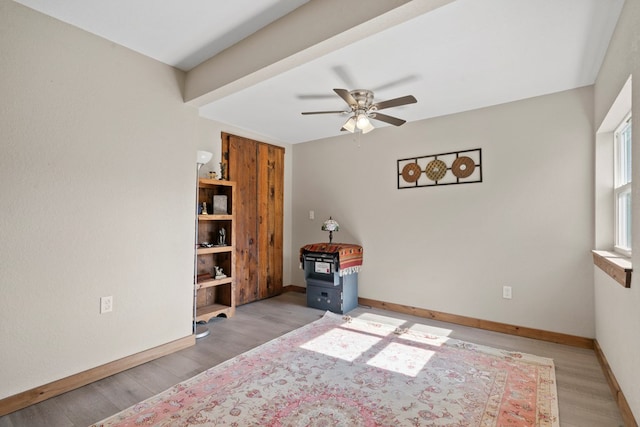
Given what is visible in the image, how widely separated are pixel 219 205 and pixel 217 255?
2.03ft

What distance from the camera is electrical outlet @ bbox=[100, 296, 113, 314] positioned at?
2234 millimetres

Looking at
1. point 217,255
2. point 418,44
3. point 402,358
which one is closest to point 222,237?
point 217,255

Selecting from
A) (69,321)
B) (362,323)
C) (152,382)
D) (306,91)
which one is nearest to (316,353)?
(362,323)

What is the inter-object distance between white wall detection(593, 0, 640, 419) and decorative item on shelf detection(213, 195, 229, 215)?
3.40 m

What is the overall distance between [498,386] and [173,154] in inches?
120

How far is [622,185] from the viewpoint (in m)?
2.36

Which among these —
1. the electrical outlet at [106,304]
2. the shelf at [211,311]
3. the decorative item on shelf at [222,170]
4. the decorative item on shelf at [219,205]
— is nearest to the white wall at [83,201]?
the electrical outlet at [106,304]

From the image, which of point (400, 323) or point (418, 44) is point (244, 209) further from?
point (418, 44)

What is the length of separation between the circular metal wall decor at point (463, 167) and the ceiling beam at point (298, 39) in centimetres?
215

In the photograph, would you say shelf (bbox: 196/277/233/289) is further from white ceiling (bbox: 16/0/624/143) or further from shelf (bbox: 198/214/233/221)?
white ceiling (bbox: 16/0/624/143)

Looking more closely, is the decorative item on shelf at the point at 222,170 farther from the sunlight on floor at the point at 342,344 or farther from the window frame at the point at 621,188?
the window frame at the point at 621,188

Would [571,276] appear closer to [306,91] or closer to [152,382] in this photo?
[306,91]

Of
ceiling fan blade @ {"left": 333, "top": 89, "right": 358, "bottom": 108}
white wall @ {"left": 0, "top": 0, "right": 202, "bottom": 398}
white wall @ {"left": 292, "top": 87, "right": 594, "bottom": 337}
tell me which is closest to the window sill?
white wall @ {"left": 292, "top": 87, "right": 594, "bottom": 337}

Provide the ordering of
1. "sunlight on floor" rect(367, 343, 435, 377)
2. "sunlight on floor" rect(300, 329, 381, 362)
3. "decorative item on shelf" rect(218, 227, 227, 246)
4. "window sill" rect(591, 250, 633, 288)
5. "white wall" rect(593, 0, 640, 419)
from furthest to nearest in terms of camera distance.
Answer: "decorative item on shelf" rect(218, 227, 227, 246)
"sunlight on floor" rect(300, 329, 381, 362)
"sunlight on floor" rect(367, 343, 435, 377)
"window sill" rect(591, 250, 633, 288)
"white wall" rect(593, 0, 640, 419)
